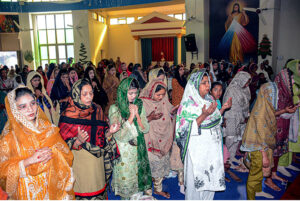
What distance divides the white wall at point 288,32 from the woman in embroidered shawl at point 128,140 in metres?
8.88

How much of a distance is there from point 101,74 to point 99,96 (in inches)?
97.6

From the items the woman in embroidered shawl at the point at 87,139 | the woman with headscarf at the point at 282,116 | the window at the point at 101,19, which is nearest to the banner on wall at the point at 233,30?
the woman with headscarf at the point at 282,116

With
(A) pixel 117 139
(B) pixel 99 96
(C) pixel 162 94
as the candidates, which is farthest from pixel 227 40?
(A) pixel 117 139

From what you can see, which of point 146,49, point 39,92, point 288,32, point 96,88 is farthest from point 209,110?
point 146,49

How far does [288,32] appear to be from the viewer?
29.8ft

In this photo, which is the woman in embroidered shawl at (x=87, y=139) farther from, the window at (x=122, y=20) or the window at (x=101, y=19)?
the window at (x=122, y=20)

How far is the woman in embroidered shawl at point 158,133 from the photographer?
2756 millimetres

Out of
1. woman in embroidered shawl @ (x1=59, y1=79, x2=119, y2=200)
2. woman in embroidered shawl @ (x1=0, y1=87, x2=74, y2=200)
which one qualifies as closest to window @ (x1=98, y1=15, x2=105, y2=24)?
woman in embroidered shawl @ (x1=59, y1=79, x2=119, y2=200)

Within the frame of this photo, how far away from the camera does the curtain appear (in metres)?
16.9

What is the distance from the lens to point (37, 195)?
68.1 inches

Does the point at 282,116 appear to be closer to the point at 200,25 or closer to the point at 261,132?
the point at 261,132

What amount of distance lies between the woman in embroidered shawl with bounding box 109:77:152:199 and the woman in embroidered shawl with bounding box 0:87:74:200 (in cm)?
58

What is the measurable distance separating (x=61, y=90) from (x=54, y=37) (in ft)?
48.8

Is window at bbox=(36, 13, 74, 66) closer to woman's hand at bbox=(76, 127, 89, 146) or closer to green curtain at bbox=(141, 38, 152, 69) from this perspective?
green curtain at bbox=(141, 38, 152, 69)
